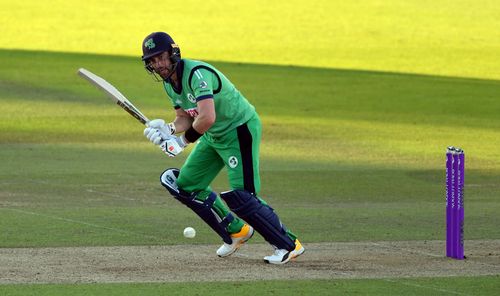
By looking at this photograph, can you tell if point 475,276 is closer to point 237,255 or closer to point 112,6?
point 237,255

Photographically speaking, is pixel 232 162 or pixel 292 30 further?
pixel 292 30

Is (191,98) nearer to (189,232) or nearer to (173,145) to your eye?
(173,145)

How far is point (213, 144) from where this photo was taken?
10094 mm

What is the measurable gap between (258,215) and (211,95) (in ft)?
3.33

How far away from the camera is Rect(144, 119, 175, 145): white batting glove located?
9.77 metres

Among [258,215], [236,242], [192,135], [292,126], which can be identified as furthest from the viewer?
[292,126]

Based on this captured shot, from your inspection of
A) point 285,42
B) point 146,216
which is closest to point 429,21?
point 285,42

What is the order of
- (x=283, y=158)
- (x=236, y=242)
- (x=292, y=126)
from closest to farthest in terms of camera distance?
(x=236, y=242)
(x=283, y=158)
(x=292, y=126)

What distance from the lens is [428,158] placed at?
63.1 ft

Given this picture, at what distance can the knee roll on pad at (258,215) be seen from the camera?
32.3 feet

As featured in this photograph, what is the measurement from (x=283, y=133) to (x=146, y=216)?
9.47 meters

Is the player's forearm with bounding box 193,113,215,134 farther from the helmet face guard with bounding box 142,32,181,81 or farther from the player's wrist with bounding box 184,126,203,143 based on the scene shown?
the helmet face guard with bounding box 142,32,181,81

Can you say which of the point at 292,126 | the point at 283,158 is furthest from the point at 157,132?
the point at 292,126

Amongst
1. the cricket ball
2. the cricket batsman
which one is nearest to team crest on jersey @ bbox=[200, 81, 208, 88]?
the cricket batsman
